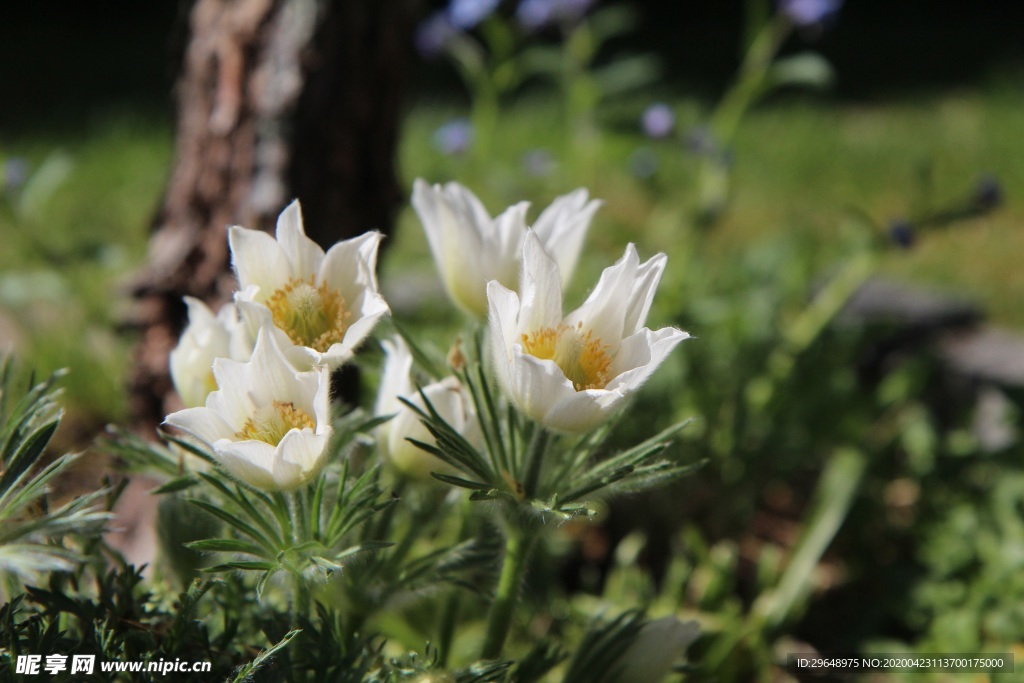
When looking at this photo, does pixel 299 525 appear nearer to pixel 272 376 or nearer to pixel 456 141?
pixel 272 376

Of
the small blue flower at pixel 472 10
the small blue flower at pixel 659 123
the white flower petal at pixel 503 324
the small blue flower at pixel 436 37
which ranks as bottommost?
the white flower petal at pixel 503 324

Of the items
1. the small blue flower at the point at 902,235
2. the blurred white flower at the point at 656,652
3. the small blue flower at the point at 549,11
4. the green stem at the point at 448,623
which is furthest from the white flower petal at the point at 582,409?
the small blue flower at the point at 549,11

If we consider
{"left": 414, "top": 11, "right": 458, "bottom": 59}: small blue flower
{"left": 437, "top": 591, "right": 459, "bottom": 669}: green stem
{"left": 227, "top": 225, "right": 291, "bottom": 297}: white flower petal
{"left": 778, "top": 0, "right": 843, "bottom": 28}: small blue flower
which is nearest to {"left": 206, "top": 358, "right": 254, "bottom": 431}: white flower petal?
{"left": 227, "top": 225, "right": 291, "bottom": 297}: white flower petal

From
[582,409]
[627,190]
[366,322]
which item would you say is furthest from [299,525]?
[627,190]

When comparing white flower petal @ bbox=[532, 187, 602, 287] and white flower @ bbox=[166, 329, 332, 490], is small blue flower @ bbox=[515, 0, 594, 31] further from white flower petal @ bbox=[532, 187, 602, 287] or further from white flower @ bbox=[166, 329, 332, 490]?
white flower @ bbox=[166, 329, 332, 490]

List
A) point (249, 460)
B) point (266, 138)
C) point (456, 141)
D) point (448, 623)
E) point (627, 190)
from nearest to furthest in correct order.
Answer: point (249, 460), point (448, 623), point (266, 138), point (456, 141), point (627, 190)

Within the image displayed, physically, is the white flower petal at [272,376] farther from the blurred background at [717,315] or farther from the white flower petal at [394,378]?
the blurred background at [717,315]
